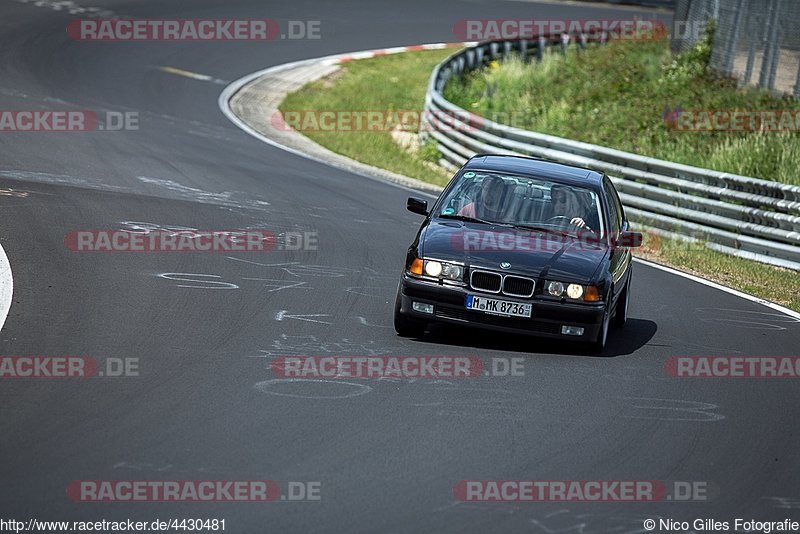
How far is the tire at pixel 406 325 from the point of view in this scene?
9.70 meters

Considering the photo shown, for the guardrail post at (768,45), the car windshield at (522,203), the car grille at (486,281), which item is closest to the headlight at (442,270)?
the car grille at (486,281)

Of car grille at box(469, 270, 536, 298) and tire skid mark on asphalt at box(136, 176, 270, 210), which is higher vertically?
car grille at box(469, 270, 536, 298)

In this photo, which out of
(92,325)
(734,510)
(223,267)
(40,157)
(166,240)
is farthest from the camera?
(40,157)

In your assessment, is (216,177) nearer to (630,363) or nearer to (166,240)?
(166,240)

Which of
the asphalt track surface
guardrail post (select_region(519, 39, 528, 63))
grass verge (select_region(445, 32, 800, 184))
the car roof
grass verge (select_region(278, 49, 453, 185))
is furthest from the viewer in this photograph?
guardrail post (select_region(519, 39, 528, 63))

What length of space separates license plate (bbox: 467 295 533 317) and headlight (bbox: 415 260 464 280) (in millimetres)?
224

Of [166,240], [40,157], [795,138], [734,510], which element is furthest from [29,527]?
[795,138]

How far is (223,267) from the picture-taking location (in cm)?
1194

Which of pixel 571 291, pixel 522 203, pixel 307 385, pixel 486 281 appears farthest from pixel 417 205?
pixel 307 385

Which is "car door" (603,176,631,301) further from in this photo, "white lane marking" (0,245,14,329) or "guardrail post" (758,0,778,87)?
"guardrail post" (758,0,778,87)

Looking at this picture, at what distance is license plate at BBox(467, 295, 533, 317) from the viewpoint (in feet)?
31.0

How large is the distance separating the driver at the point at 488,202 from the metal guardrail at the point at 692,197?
6730 mm

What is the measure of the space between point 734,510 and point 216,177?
12697mm

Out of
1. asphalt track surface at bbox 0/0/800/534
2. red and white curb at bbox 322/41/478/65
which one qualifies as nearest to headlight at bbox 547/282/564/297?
asphalt track surface at bbox 0/0/800/534
